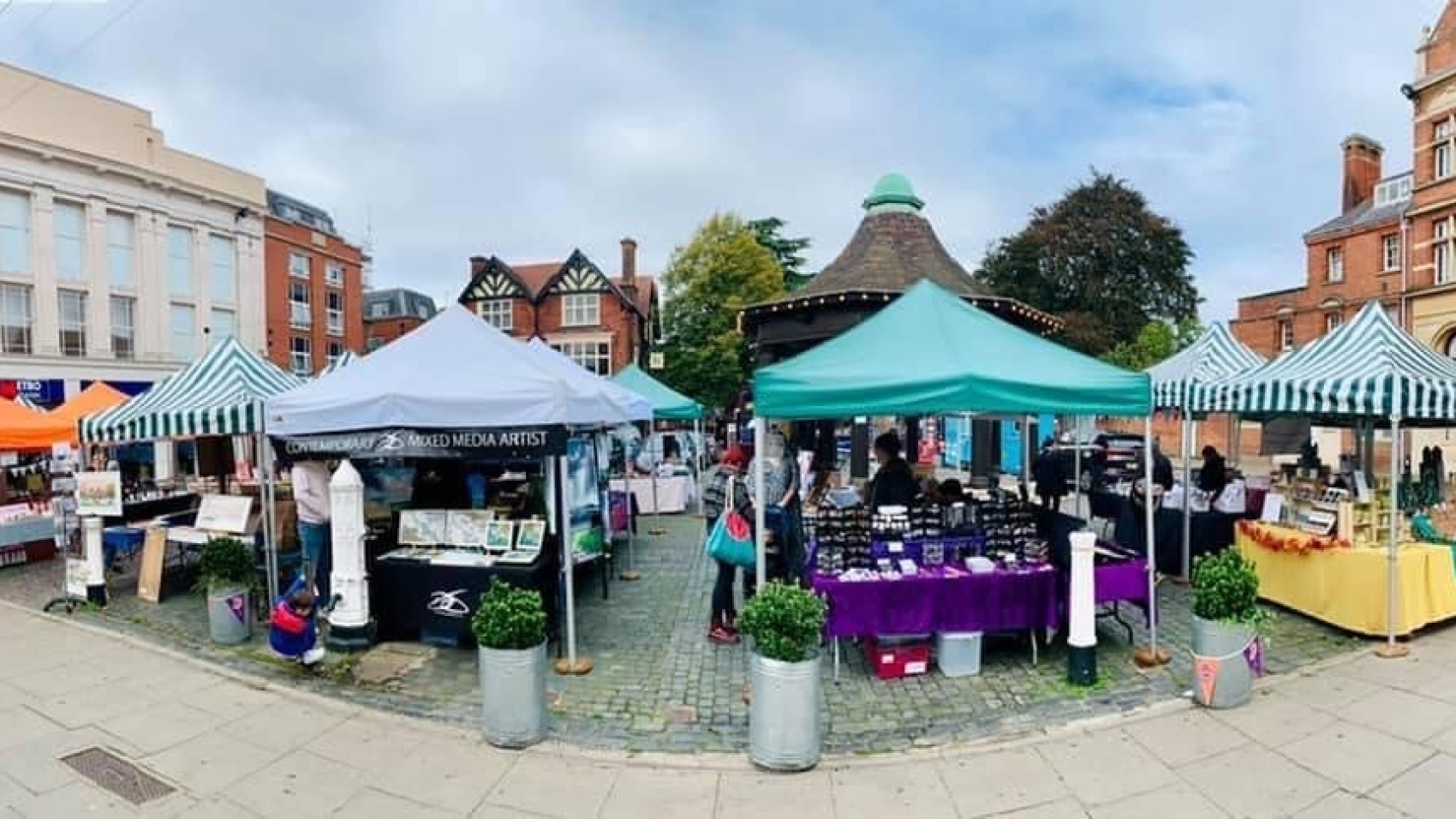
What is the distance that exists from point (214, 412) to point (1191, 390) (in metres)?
11.0

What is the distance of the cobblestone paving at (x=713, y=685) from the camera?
4.91 metres

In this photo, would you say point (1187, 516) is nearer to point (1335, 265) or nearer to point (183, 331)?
point (1335, 265)

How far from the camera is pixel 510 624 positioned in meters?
4.68

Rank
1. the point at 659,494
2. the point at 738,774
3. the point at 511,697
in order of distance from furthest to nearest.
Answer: the point at 659,494 → the point at 511,697 → the point at 738,774

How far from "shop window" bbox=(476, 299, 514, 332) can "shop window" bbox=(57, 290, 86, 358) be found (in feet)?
60.9

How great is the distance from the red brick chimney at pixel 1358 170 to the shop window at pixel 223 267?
1970 inches

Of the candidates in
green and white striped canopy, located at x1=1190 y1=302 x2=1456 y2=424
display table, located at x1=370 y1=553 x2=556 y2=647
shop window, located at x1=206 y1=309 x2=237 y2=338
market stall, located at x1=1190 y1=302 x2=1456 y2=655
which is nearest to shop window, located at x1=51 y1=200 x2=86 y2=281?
shop window, located at x1=206 y1=309 x2=237 y2=338

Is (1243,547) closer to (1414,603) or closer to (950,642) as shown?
(1414,603)

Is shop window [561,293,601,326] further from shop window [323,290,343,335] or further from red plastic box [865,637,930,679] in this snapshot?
red plastic box [865,637,930,679]

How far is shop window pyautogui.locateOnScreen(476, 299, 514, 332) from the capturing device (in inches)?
1703

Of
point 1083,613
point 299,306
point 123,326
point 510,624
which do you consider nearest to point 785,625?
point 510,624

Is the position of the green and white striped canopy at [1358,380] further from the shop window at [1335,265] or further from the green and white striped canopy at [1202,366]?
the shop window at [1335,265]

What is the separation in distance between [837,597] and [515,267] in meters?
47.1

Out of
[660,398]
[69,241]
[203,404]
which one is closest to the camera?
[203,404]
